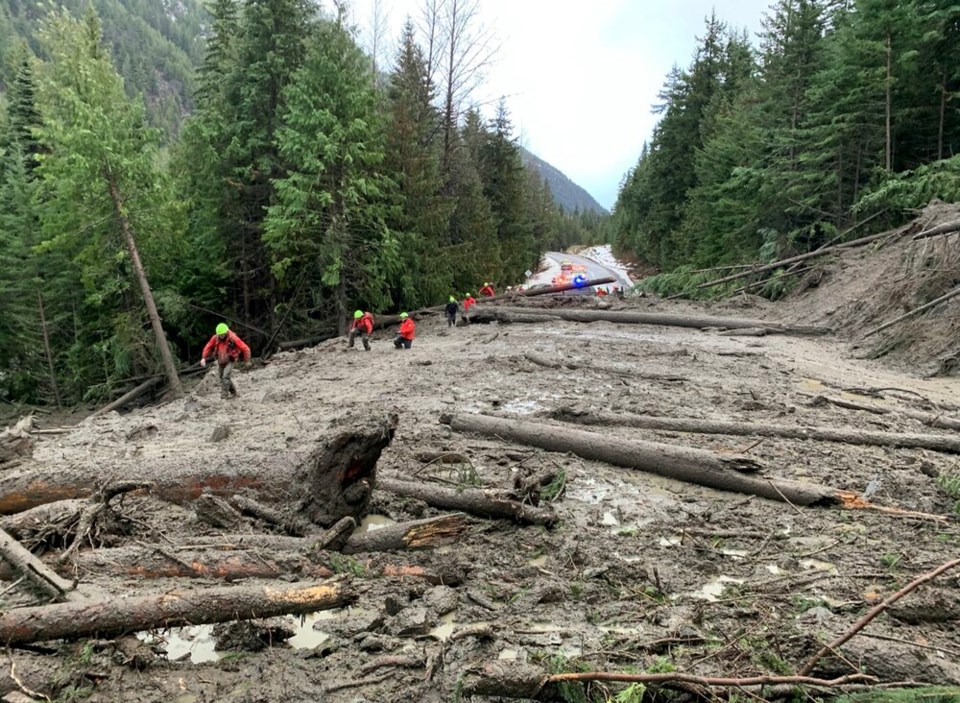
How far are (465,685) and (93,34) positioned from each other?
28612 millimetres

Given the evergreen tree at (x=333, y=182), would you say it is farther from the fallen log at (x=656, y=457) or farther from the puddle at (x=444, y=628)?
the puddle at (x=444, y=628)

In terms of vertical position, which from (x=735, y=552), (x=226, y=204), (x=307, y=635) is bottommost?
(x=307, y=635)

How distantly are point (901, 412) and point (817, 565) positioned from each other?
18.2ft

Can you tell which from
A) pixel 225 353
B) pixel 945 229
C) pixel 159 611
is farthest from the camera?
pixel 945 229

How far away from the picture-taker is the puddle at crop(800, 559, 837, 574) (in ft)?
A: 14.1

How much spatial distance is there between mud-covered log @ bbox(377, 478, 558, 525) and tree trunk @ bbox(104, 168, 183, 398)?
52.0 feet

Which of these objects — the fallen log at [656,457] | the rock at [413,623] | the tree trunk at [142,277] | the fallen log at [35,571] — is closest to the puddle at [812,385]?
the fallen log at [656,457]

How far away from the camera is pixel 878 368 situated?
12.9 m

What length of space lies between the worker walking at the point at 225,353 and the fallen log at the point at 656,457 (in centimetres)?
546

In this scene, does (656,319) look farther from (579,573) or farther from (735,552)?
(579,573)

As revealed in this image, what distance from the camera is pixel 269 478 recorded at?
217 inches

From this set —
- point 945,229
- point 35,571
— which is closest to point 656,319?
point 945,229

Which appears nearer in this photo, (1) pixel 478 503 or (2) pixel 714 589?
(2) pixel 714 589

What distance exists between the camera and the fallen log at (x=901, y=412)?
7.80 m
